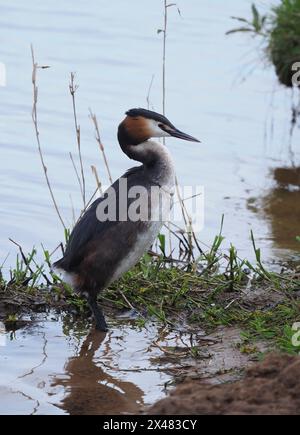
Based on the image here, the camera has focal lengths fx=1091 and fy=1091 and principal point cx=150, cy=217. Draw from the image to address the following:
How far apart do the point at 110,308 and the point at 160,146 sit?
999mm

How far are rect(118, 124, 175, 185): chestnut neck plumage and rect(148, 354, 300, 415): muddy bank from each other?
2042 millimetres

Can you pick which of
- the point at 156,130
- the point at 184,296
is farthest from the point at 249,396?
the point at 156,130

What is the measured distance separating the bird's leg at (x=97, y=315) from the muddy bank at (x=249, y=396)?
172cm

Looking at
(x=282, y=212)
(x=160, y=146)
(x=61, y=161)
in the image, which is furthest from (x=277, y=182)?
(x=160, y=146)

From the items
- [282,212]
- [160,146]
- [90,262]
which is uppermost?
[160,146]

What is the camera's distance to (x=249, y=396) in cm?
418

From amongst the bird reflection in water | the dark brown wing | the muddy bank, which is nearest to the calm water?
the dark brown wing

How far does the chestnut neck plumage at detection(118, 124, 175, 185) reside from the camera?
6242 millimetres

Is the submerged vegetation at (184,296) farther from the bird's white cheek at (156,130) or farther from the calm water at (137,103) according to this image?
the calm water at (137,103)

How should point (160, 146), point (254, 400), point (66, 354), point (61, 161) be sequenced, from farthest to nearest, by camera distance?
1. point (61, 161)
2. point (160, 146)
3. point (66, 354)
4. point (254, 400)

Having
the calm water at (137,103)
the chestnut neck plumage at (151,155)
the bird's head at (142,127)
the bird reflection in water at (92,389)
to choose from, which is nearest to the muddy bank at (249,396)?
the bird reflection in water at (92,389)

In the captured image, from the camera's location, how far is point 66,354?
19.1 feet

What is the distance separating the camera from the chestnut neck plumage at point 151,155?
624 centimetres
